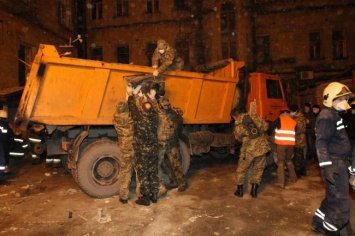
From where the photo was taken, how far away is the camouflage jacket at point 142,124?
4465mm

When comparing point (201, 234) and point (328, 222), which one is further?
point (201, 234)

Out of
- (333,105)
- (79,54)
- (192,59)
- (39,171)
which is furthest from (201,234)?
(79,54)

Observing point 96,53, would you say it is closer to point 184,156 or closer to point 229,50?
point 229,50

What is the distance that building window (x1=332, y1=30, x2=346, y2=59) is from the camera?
54.8 feet

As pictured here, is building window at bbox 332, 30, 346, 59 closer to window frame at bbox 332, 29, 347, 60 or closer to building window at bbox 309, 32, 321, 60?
window frame at bbox 332, 29, 347, 60

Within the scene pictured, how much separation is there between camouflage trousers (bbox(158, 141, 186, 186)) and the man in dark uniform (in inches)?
100

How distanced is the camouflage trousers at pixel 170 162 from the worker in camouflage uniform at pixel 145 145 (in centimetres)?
33

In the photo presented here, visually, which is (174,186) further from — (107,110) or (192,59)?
(192,59)

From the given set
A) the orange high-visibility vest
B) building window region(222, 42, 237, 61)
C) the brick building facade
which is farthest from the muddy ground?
building window region(222, 42, 237, 61)

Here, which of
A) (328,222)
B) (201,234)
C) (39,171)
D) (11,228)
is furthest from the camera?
(39,171)

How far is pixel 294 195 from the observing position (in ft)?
16.7

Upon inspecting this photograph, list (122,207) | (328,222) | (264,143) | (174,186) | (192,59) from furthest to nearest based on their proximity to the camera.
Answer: (192,59) → (174,186) → (264,143) → (122,207) → (328,222)

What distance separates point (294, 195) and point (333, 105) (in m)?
2.34

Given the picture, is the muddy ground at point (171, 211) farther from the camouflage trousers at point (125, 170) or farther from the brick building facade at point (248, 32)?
the brick building facade at point (248, 32)
